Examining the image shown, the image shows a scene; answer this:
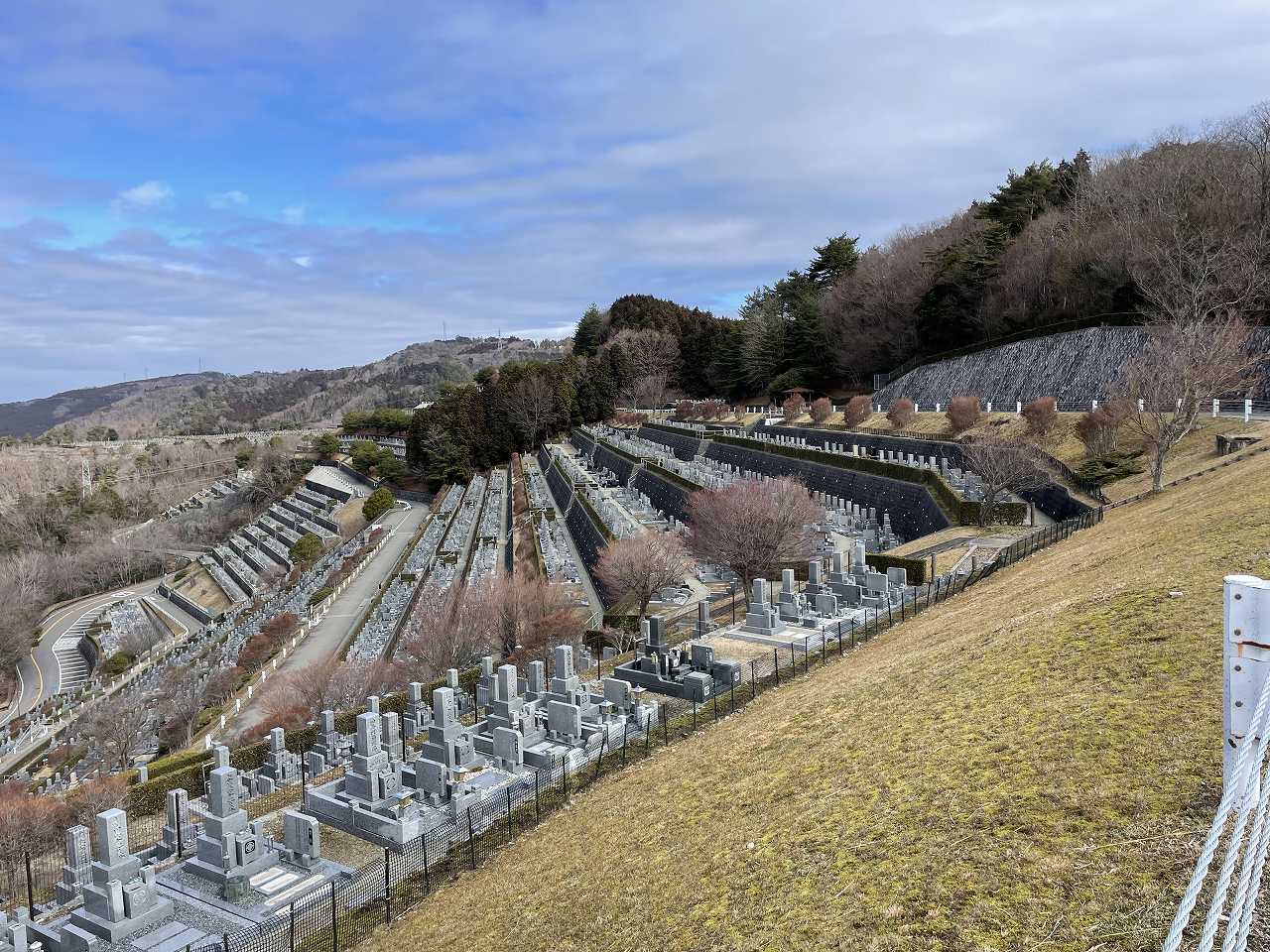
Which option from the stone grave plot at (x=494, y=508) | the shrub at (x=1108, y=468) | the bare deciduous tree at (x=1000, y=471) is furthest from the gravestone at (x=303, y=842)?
the stone grave plot at (x=494, y=508)

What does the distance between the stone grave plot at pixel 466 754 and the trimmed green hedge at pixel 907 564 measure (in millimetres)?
9608

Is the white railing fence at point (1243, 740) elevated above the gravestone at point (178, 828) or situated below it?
above

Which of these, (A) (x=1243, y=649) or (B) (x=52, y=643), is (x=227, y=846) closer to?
(A) (x=1243, y=649)

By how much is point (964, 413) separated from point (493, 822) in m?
32.1

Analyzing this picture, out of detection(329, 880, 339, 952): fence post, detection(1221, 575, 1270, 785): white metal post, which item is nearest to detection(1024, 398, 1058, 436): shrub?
detection(329, 880, 339, 952): fence post

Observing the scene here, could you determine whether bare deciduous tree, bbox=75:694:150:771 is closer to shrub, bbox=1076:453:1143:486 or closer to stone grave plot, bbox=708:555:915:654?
stone grave plot, bbox=708:555:915:654

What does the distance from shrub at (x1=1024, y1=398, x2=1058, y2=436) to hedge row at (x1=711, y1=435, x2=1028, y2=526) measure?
623 cm

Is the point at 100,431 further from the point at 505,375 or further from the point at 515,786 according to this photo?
the point at 515,786

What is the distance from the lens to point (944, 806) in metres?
7.31

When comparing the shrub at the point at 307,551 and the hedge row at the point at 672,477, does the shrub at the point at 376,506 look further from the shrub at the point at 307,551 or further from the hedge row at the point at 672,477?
the hedge row at the point at 672,477

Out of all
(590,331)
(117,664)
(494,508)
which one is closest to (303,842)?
(117,664)

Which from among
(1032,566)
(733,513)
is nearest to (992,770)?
(1032,566)

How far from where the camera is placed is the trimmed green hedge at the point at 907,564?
930 inches

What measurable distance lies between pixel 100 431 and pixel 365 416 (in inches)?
3119
